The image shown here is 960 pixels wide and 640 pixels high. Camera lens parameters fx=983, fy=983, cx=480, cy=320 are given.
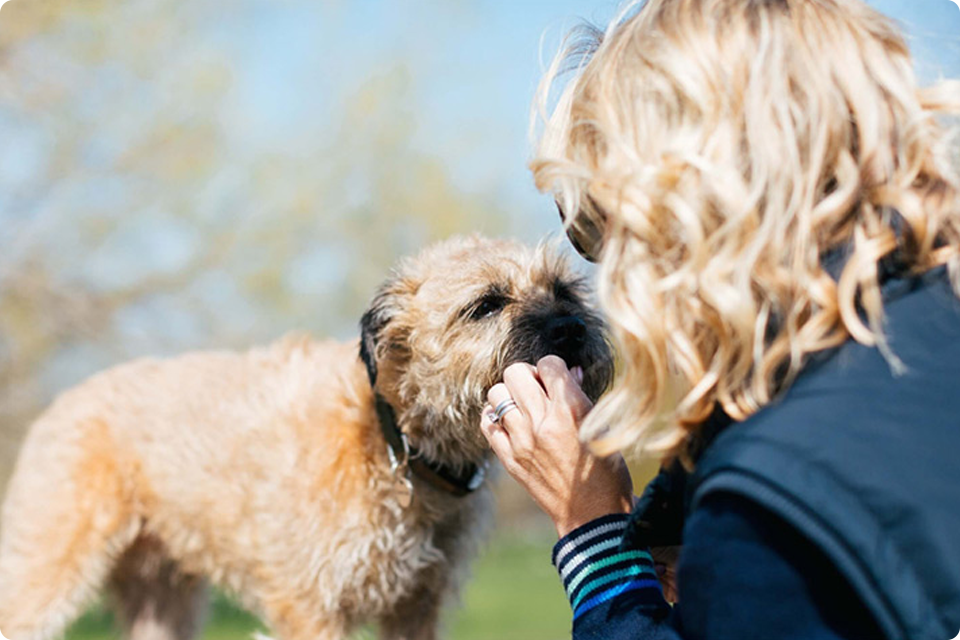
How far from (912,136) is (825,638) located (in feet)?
2.79

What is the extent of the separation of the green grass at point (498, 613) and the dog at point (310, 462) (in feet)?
3.90

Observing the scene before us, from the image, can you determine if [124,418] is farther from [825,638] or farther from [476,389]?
[825,638]

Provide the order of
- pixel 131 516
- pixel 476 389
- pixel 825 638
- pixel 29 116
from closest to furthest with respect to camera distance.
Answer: pixel 825 638, pixel 476 389, pixel 131 516, pixel 29 116

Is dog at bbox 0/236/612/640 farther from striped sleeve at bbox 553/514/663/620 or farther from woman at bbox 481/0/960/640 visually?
woman at bbox 481/0/960/640

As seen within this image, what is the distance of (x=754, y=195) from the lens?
163cm

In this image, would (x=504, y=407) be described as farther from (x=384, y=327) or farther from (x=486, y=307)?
(x=384, y=327)

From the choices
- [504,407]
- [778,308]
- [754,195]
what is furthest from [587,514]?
[754,195]

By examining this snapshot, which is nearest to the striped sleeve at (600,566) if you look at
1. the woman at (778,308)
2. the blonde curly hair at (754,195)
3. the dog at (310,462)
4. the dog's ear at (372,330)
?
the woman at (778,308)

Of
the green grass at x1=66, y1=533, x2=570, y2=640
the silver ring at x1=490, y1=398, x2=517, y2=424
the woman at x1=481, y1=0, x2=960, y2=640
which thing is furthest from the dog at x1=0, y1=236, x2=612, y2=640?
the woman at x1=481, y1=0, x2=960, y2=640

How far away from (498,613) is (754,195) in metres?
10.0

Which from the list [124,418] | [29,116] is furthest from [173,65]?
[124,418]

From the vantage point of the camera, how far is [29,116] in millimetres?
12469

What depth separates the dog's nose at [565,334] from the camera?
350 cm

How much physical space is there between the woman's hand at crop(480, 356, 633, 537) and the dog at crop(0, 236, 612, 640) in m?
1.03
